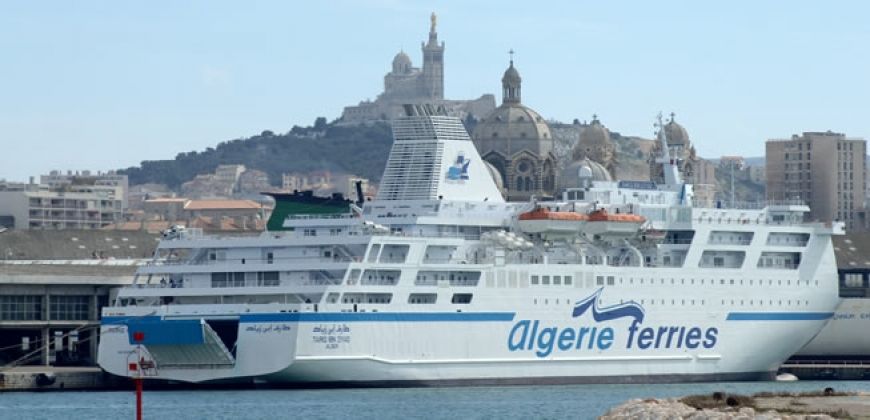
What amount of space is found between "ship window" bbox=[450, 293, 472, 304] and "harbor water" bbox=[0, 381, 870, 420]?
2339 mm

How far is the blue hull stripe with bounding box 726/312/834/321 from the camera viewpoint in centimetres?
6662

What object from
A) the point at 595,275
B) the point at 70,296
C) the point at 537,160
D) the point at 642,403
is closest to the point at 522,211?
the point at 595,275

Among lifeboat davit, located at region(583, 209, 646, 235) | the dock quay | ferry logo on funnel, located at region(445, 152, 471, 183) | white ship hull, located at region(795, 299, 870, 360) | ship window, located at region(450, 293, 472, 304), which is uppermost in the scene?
ferry logo on funnel, located at region(445, 152, 471, 183)

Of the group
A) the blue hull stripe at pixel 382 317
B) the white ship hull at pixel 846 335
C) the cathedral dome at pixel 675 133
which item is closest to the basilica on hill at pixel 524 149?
the cathedral dome at pixel 675 133

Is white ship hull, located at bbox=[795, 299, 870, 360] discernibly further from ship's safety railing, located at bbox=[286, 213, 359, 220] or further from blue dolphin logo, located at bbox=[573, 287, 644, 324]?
ship's safety railing, located at bbox=[286, 213, 359, 220]

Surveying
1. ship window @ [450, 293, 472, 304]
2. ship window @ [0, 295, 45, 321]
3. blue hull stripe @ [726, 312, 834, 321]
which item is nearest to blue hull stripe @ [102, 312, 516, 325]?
ship window @ [450, 293, 472, 304]

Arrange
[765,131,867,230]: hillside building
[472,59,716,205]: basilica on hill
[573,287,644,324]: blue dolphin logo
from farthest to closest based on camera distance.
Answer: [765,131,867,230]: hillside building
[472,59,716,205]: basilica on hill
[573,287,644,324]: blue dolphin logo

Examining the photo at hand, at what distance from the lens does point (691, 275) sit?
65688mm

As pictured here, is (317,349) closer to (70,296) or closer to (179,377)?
(179,377)

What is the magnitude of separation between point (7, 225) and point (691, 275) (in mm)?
Result: 64199

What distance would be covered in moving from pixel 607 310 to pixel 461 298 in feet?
17.4

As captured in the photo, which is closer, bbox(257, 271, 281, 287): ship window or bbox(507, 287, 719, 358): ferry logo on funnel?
bbox(257, 271, 281, 287): ship window

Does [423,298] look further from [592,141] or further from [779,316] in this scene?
[592,141]

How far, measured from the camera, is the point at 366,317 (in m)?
57.8
